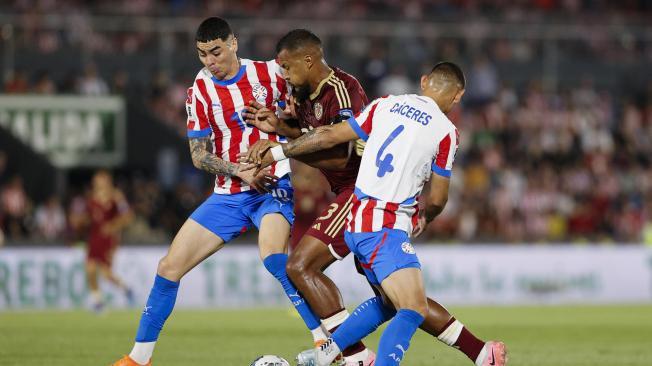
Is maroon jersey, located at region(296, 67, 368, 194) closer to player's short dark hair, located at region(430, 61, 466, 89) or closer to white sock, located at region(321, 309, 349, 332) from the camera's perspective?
player's short dark hair, located at region(430, 61, 466, 89)

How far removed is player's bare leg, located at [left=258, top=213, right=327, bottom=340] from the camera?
9.20 m

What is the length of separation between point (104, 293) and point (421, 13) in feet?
33.0

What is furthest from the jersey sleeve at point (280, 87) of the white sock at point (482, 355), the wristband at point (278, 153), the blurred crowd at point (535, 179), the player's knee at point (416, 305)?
the blurred crowd at point (535, 179)

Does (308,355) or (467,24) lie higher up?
(467,24)

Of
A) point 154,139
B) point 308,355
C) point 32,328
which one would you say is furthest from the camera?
point 154,139

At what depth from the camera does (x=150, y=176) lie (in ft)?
75.9

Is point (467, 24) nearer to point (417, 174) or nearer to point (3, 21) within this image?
point (3, 21)

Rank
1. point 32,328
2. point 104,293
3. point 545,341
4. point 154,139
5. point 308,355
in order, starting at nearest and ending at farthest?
point 308,355, point 545,341, point 32,328, point 104,293, point 154,139

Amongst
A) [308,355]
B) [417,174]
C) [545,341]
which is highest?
[417,174]

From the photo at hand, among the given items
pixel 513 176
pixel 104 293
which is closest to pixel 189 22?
pixel 104 293

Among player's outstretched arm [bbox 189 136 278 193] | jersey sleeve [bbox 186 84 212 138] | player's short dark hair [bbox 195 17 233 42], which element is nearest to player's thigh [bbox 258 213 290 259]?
player's outstretched arm [bbox 189 136 278 193]

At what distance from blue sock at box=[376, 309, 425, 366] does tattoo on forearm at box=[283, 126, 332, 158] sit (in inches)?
51.3

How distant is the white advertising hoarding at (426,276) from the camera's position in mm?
19938

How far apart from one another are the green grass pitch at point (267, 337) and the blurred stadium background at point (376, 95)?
1.45m
